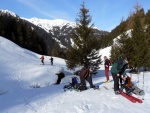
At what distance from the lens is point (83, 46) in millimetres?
31094

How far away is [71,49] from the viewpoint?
3111 centimetres

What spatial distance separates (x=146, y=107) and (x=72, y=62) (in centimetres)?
2185

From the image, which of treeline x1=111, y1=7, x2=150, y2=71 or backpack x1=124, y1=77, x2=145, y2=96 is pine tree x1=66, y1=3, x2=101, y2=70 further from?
backpack x1=124, y1=77, x2=145, y2=96

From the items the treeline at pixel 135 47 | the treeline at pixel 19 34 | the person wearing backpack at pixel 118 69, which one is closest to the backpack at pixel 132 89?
the person wearing backpack at pixel 118 69

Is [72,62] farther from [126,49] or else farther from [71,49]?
[126,49]

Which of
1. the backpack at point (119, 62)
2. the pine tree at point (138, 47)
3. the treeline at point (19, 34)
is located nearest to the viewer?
the backpack at point (119, 62)

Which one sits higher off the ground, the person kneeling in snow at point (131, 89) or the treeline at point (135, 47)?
the treeline at point (135, 47)

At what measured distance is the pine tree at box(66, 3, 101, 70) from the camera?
102 ft

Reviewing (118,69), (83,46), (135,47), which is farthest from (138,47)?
(118,69)

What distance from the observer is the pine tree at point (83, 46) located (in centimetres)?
3109

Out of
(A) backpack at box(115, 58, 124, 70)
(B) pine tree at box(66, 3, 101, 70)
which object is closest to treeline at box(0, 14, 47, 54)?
(B) pine tree at box(66, 3, 101, 70)

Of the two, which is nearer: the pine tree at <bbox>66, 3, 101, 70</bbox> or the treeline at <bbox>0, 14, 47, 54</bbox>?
the pine tree at <bbox>66, 3, 101, 70</bbox>

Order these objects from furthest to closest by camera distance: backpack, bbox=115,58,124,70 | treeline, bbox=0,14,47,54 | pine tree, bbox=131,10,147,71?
1. treeline, bbox=0,14,47,54
2. pine tree, bbox=131,10,147,71
3. backpack, bbox=115,58,124,70

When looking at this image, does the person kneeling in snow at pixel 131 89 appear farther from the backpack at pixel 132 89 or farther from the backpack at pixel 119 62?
the backpack at pixel 119 62
